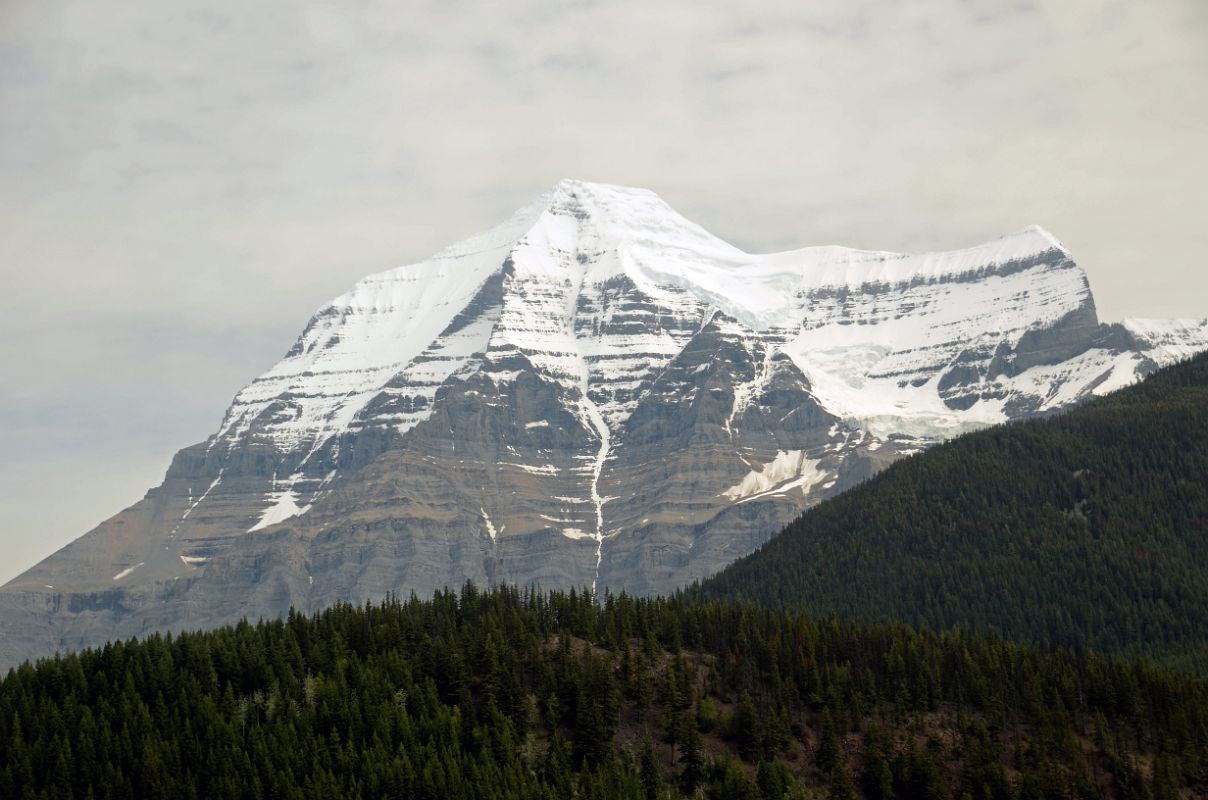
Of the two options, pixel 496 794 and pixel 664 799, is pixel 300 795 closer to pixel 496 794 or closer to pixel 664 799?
pixel 496 794

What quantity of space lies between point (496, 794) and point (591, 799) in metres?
10.1

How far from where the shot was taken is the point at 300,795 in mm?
199625

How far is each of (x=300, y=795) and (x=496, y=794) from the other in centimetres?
2104

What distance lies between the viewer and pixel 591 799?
198 m

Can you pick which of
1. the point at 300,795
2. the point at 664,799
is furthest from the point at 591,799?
the point at 300,795

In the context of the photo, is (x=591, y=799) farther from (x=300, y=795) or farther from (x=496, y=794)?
(x=300, y=795)

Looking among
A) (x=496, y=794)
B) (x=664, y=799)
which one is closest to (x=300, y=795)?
(x=496, y=794)

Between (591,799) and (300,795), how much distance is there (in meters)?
31.1

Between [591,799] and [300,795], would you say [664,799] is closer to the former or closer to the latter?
[591,799]

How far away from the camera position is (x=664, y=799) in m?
200
